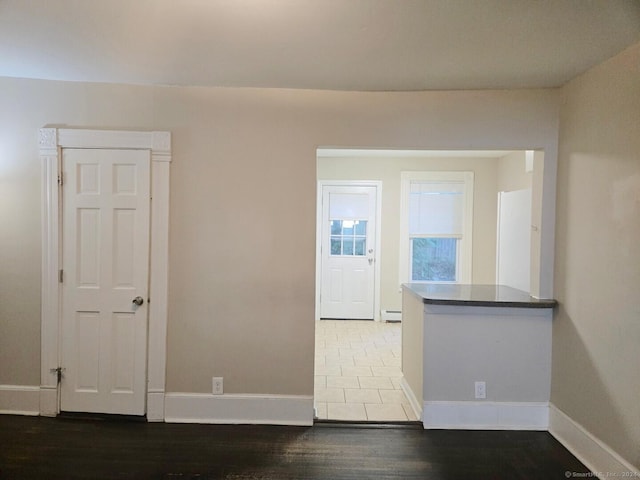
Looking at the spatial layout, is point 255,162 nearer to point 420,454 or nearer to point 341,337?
point 420,454

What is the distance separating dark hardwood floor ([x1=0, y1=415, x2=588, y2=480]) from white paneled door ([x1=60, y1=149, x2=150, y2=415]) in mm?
252

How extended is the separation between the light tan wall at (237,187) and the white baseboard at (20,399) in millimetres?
64

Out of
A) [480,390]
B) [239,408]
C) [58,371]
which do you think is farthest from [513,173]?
[58,371]

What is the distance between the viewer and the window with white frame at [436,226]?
5.65 meters

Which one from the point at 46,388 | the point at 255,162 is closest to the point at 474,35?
the point at 255,162

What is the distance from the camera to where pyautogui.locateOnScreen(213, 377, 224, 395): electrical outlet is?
2.72 meters

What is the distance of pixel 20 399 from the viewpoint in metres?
2.73

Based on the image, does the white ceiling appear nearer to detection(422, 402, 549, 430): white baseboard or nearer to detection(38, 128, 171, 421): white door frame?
detection(38, 128, 171, 421): white door frame

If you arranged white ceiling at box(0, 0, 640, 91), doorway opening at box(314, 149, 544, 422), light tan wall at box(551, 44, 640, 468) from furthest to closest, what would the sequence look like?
doorway opening at box(314, 149, 544, 422)
light tan wall at box(551, 44, 640, 468)
white ceiling at box(0, 0, 640, 91)

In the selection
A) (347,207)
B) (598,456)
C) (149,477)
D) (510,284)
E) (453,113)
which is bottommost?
(149,477)

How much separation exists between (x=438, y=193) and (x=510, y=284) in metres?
2.62

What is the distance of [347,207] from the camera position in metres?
5.80

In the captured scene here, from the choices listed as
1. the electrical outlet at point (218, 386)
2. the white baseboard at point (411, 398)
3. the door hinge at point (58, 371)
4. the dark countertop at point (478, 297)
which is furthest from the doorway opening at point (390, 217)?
the door hinge at point (58, 371)

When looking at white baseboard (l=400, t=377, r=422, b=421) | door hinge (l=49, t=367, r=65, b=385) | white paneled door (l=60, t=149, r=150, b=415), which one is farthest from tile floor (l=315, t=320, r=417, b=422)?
door hinge (l=49, t=367, r=65, b=385)
